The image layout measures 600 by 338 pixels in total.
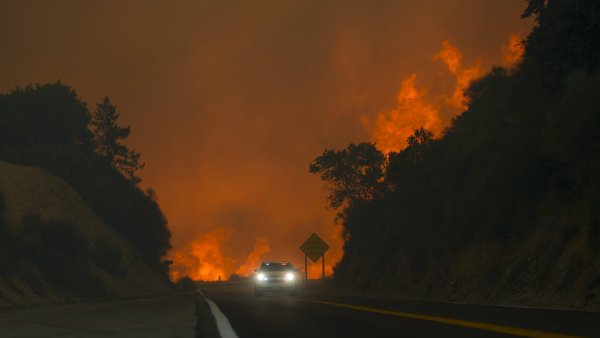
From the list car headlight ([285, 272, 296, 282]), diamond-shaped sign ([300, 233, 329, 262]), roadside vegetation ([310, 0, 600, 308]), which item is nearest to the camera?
roadside vegetation ([310, 0, 600, 308])

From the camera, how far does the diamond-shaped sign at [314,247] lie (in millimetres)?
56656

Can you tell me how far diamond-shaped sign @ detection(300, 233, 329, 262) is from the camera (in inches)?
2231

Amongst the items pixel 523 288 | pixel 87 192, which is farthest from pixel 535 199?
pixel 87 192

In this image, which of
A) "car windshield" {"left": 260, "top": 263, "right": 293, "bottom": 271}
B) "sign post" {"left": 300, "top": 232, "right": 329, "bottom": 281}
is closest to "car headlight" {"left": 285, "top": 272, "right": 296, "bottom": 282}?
"car windshield" {"left": 260, "top": 263, "right": 293, "bottom": 271}

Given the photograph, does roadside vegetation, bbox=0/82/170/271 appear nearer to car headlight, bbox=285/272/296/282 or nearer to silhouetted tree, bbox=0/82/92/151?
silhouetted tree, bbox=0/82/92/151

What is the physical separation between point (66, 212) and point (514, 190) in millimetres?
46700

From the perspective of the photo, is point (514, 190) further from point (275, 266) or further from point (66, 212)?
point (66, 212)

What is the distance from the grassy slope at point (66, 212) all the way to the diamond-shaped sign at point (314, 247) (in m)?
15.7

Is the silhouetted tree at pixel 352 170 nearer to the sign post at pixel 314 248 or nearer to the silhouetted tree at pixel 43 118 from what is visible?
the sign post at pixel 314 248

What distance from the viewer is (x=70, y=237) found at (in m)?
60.0

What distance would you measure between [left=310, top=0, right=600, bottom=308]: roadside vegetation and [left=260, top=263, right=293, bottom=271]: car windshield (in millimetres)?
6844

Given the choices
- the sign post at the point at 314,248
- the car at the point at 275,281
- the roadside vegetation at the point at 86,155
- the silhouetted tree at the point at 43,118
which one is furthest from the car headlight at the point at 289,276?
the silhouetted tree at the point at 43,118

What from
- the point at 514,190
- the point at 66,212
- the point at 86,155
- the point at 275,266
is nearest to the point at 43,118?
the point at 86,155

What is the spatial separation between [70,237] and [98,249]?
7.42 meters
